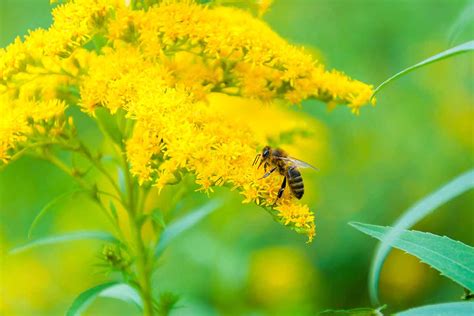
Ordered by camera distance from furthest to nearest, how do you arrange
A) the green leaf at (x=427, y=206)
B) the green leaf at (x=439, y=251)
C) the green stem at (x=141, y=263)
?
the green stem at (x=141, y=263), the green leaf at (x=439, y=251), the green leaf at (x=427, y=206)

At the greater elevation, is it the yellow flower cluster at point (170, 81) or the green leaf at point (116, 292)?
the yellow flower cluster at point (170, 81)

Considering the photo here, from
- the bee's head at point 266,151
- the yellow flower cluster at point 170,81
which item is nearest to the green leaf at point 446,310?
the yellow flower cluster at point 170,81

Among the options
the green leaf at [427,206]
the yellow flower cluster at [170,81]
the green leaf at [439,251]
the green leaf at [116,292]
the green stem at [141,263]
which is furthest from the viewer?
the green stem at [141,263]

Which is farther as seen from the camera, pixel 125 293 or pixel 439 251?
pixel 125 293

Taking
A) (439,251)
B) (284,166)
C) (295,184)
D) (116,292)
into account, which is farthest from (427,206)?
(116,292)

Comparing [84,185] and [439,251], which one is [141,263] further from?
[439,251]

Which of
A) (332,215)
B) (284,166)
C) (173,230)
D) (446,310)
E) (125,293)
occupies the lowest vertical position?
(446,310)

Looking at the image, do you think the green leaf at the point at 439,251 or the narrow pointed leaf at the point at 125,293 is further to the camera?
the narrow pointed leaf at the point at 125,293

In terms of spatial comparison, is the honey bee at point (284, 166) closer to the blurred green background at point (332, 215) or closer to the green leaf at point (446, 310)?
the green leaf at point (446, 310)
